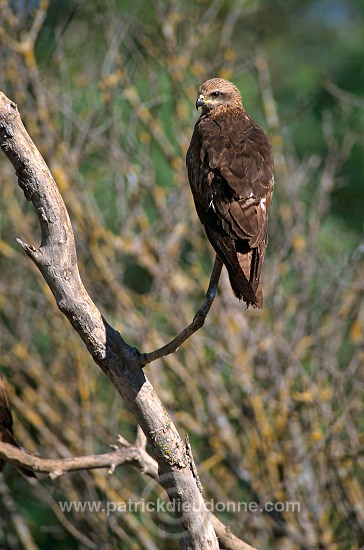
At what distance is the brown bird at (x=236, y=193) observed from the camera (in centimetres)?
320

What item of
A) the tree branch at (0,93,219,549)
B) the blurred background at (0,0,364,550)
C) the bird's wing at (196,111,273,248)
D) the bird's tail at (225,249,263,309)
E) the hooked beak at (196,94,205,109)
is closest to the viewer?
the tree branch at (0,93,219,549)

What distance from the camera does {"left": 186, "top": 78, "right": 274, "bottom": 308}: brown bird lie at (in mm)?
3199

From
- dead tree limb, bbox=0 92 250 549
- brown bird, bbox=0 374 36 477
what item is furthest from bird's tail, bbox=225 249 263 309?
brown bird, bbox=0 374 36 477

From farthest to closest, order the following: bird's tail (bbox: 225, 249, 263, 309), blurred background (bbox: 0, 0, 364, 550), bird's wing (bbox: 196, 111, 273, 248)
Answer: blurred background (bbox: 0, 0, 364, 550), bird's wing (bbox: 196, 111, 273, 248), bird's tail (bbox: 225, 249, 263, 309)

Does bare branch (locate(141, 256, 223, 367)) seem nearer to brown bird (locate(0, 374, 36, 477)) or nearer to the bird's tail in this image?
the bird's tail

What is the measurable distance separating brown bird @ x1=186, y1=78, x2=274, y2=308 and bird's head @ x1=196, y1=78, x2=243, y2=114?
1.52 feet

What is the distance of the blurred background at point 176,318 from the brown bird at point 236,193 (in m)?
1.64

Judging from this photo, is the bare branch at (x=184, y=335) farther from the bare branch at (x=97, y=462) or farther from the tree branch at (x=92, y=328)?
the bare branch at (x=97, y=462)

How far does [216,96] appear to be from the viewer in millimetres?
4320

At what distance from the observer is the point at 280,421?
5.34 metres

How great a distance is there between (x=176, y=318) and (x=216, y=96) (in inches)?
65.4

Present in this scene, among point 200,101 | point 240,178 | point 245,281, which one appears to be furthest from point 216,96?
point 245,281

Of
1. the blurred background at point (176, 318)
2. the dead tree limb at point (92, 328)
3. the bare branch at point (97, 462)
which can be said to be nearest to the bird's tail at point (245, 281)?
the dead tree limb at point (92, 328)

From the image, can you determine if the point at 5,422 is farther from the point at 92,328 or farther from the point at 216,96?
the point at 216,96
